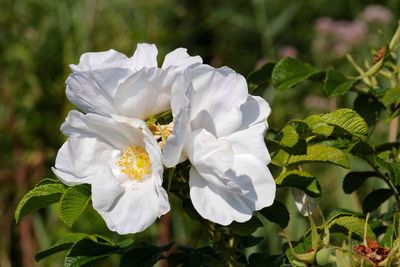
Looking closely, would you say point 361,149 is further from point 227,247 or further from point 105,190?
point 105,190

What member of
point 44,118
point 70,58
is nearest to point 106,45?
point 70,58

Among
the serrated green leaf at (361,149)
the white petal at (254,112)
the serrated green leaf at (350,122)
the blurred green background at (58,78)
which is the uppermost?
the white petal at (254,112)

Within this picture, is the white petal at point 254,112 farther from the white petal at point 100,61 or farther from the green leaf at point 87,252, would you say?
the green leaf at point 87,252

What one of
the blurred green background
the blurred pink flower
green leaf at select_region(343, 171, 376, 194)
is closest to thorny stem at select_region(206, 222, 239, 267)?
green leaf at select_region(343, 171, 376, 194)

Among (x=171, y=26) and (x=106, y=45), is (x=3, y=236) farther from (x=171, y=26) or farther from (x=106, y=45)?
(x=171, y=26)

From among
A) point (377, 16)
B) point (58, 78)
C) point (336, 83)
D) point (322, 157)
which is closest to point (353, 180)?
point (336, 83)

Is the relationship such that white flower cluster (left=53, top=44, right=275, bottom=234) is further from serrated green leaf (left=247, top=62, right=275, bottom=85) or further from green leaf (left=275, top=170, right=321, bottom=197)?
serrated green leaf (left=247, top=62, right=275, bottom=85)

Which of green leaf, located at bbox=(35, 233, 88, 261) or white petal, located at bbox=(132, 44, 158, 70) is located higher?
white petal, located at bbox=(132, 44, 158, 70)

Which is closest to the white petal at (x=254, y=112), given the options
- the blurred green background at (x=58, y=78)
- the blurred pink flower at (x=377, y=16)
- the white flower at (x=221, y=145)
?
the white flower at (x=221, y=145)
